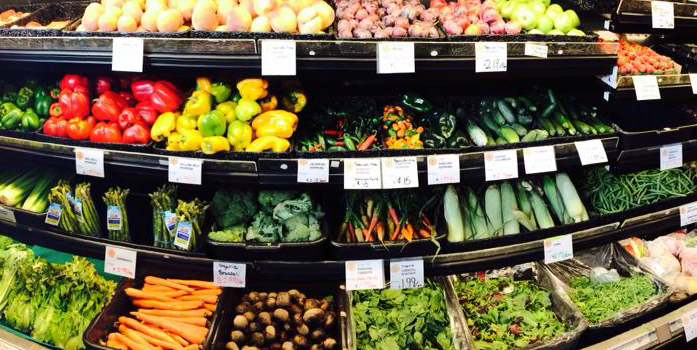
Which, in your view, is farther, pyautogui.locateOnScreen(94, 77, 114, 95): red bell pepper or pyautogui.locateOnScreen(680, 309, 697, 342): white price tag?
pyautogui.locateOnScreen(680, 309, 697, 342): white price tag

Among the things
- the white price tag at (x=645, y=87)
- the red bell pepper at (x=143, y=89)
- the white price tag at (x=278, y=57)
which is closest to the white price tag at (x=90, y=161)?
the red bell pepper at (x=143, y=89)

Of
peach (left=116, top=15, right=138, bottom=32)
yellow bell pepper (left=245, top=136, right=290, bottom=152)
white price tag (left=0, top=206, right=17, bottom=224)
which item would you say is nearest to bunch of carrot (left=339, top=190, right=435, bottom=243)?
yellow bell pepper (left=245, top=136, right=290, bottom=152)

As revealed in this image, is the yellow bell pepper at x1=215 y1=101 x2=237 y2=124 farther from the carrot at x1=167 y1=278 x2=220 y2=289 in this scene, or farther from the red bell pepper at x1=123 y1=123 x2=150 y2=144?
the carrot at x1=167 y1=278 x2=220 y2=289

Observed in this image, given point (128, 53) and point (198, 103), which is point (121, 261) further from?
Result: point (128, 53)

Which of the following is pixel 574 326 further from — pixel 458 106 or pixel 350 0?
pixel 350 0

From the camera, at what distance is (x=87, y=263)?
8.70ft

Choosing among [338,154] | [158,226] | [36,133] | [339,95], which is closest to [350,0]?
[339,95]

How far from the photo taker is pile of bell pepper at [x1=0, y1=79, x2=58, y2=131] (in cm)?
234

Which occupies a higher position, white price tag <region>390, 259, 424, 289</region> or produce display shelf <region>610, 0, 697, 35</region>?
produce display shelf <region>610, 0, 697, 35</region>

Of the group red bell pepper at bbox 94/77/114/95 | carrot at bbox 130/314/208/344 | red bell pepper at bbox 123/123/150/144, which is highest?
red bell pepper at bbox 94/77/114/95

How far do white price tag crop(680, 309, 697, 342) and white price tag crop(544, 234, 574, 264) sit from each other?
848 millimetres

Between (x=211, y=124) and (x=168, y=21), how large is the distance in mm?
464

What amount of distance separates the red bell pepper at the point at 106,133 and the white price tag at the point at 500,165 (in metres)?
1.68

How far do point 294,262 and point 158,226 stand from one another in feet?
2.36
